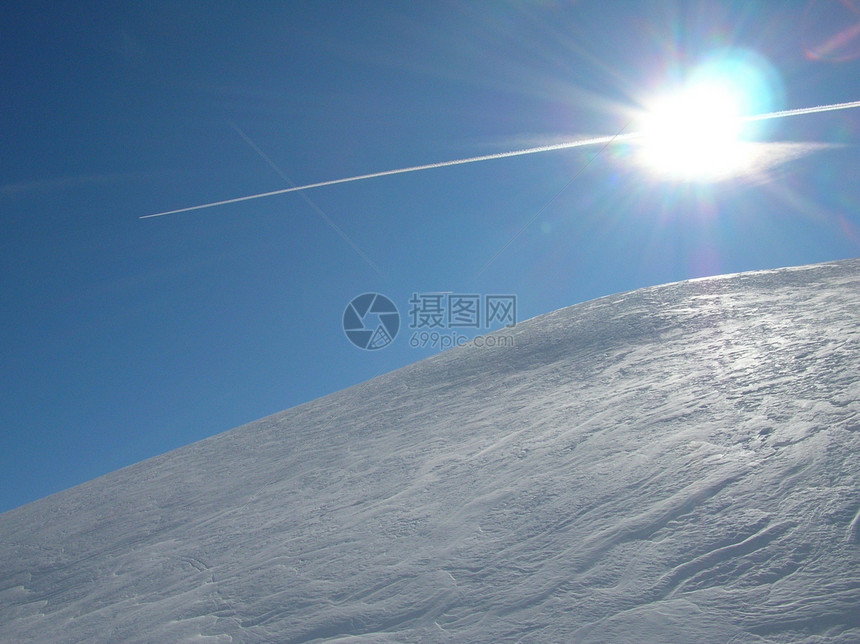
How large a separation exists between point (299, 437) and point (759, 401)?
4973 mm

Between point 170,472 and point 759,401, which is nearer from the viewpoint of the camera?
point 759,401

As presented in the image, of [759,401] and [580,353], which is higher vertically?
[580,353]

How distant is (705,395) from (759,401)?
464mm

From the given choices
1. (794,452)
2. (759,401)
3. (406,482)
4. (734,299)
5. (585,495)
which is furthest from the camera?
(734,299)

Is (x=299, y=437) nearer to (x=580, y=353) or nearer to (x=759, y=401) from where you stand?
(x=580, y=353)

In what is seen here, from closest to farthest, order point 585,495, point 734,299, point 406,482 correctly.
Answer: point 585,495 → point 406,482 → point 734,299

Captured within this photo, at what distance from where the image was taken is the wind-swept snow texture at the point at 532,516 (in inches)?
101

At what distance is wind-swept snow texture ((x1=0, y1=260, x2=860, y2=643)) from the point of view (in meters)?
2.57

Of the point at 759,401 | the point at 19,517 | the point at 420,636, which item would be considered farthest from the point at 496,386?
the point at 19,517

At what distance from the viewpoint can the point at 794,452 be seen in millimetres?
3365

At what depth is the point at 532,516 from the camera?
3529 mm

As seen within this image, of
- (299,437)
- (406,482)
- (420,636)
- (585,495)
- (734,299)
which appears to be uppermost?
(734,299)

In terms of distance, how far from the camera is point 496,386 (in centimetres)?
695

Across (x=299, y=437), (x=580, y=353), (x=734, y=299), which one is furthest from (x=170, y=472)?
(x=734, y=299)
